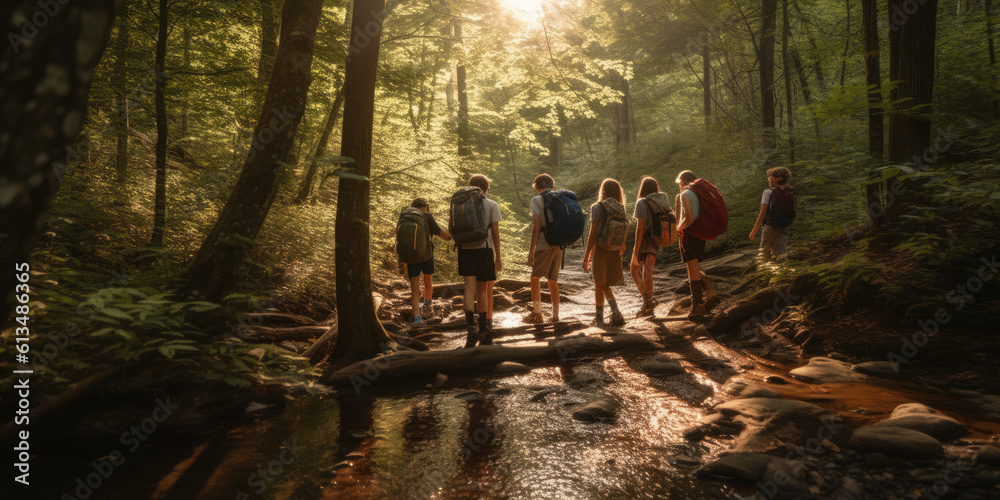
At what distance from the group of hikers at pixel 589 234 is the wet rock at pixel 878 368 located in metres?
2.44

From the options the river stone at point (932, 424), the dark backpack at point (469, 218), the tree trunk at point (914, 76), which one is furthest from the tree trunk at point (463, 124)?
the river stone at point (932, 424)

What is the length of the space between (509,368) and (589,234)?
9.64 feet

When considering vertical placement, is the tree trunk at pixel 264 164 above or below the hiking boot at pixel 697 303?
above

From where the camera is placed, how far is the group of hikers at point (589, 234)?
6703 millimetres

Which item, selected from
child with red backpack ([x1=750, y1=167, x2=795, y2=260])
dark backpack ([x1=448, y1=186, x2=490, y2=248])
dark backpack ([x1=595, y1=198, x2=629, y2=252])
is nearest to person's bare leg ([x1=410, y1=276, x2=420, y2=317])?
dark backpack ([x1=448, y1=186, x2=490, y2=248])

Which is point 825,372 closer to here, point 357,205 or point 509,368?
point 509,368

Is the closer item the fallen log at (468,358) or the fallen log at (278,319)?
the fallen log at (468,358)

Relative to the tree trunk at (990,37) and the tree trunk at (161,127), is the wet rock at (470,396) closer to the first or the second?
the tree trunk at (161,127)

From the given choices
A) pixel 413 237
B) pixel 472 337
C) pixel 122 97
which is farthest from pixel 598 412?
pixel 122 97

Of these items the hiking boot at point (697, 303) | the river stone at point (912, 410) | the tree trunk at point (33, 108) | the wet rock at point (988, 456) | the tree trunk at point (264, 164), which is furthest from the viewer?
the hiking boot at point (697, 303)

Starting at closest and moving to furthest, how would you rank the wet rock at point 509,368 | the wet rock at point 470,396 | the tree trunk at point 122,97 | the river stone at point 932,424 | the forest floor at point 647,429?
the forest floor at point 647,429, the river stone at point 932,424, the wet rock at point 470,396, the wet rock at point 509,368, the tree trunk at point 122,97

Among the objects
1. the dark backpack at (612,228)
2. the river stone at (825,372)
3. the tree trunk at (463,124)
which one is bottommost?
the river stone at (825,372)

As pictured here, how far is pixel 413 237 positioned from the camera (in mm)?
7844

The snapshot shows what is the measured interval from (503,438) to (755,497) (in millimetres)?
1775
